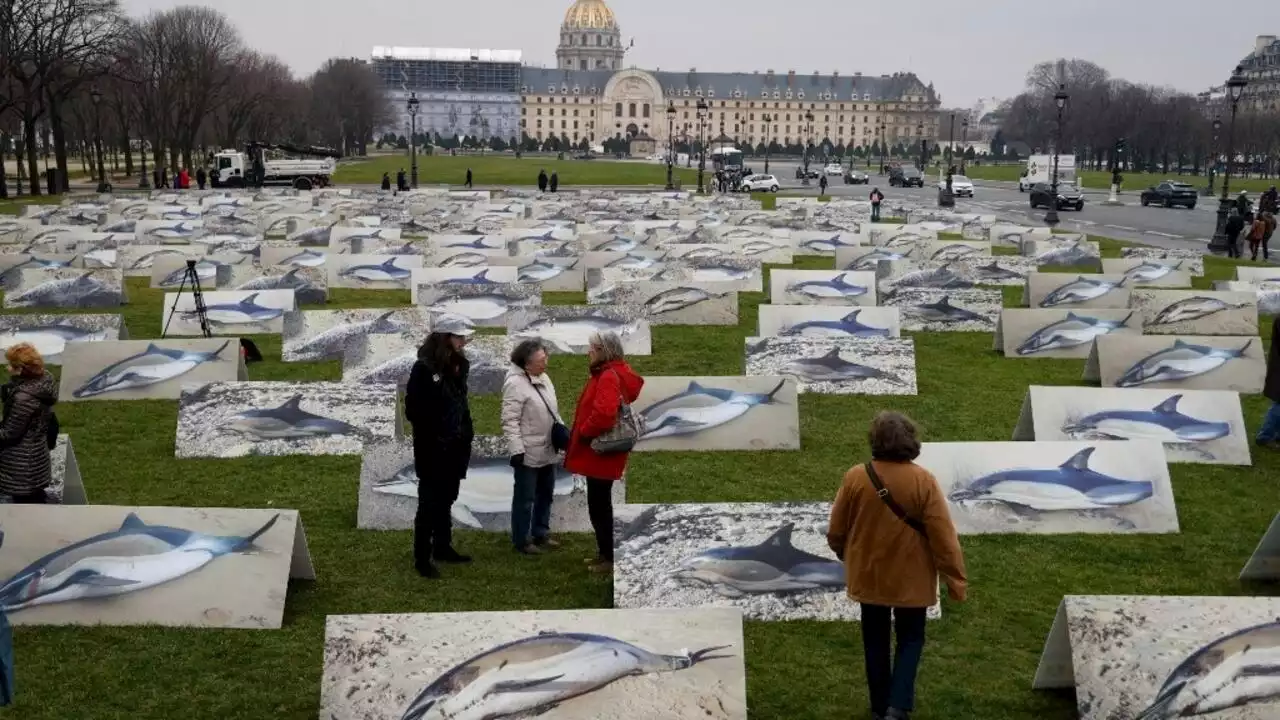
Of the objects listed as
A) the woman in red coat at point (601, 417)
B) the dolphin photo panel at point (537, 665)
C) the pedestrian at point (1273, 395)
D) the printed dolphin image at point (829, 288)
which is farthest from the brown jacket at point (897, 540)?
the printed dolphin image at point (829, 288)

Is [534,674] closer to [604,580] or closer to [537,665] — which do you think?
[537,665]

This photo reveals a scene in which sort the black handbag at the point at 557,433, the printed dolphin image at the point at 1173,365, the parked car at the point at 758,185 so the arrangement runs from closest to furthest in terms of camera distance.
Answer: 1. the black handbag at the point at 557,433
2. the printed dolphin image at the point at 1173,365
3. the parked car at the point at 758,185

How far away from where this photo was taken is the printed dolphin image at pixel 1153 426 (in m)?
11.9

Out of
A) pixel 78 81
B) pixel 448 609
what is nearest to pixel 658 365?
pixel 448 609

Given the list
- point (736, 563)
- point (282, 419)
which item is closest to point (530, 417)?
point (736, 563)

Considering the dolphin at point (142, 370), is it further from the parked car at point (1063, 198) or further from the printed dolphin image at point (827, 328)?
the parked car at point (1063, 198)

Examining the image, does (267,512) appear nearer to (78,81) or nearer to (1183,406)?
(1183,406)

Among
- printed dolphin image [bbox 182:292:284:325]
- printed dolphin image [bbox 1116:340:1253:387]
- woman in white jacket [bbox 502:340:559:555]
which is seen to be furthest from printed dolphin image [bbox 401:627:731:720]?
printed dolphin image [bbox 182:292:284:325]

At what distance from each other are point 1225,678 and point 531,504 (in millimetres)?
4673

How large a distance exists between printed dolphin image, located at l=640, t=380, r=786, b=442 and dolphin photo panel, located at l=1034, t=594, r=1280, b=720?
19.8ft

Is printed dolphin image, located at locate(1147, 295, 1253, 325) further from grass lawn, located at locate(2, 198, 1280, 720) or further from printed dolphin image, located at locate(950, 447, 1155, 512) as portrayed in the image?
printed dolphin image, located at locate(950, 447, 1155, 512)

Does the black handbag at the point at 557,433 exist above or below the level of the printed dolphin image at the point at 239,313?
above

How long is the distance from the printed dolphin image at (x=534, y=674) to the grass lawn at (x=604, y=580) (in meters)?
0.93

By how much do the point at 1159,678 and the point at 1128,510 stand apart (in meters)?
3.85
